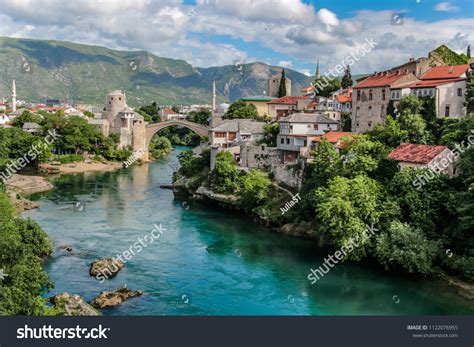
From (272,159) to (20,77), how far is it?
104854mm

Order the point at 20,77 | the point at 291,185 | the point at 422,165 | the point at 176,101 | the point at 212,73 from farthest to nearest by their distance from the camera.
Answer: the point at 212,73 < the point at 176,101 < the point at 20,77 < the point at 291,185 < the point at 422,165

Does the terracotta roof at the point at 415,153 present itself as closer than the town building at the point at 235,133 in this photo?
Yes

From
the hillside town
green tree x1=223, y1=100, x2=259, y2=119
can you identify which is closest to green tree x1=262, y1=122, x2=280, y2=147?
the hillside town

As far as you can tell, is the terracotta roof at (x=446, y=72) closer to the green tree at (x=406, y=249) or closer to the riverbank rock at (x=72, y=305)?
the green tree at (x=406, y=249)

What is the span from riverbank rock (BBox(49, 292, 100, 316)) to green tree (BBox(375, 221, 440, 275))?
895cm

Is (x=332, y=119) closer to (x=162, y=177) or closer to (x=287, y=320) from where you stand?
(x=162, y=177)

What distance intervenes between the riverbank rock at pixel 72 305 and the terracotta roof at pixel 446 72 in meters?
18.6

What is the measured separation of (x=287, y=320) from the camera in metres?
7.43

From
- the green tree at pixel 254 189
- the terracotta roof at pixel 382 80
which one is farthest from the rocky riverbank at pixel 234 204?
the terracotta roof at pixel 382 80

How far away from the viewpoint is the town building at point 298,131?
26859 mm

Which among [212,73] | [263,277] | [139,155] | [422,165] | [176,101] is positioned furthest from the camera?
[212,73]

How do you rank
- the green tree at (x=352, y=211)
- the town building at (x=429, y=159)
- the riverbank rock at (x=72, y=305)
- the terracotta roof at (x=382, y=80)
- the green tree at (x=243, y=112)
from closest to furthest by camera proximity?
the riverbank rock at (x=72, y=305) < the green tree at (x=352, y=211) < the town building at (x=429, y=159) < the terracotta roof at (x=382, y=80) < the green tree at (x=243, y=112)

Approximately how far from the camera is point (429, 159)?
18.8 m

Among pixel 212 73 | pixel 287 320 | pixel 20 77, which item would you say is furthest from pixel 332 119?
pixel 212 73
